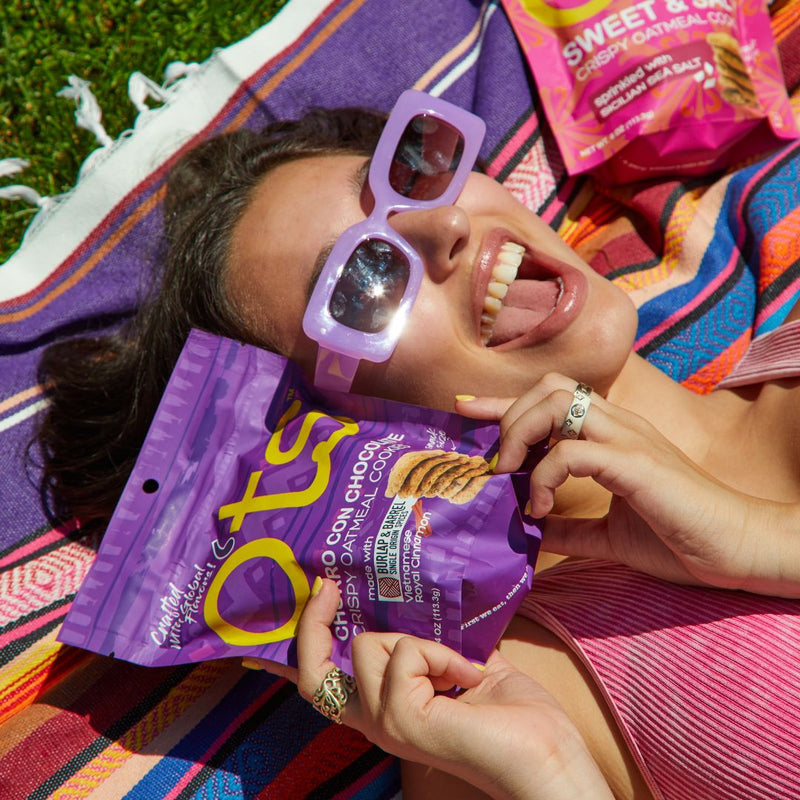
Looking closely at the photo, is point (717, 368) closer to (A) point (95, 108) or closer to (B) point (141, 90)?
(B) point (141, 90)

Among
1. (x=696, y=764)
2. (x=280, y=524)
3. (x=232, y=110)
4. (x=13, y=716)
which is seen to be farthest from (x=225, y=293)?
(x=696, y=764)

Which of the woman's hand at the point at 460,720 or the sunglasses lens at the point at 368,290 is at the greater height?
the sunglasses lens at the point at 368,290

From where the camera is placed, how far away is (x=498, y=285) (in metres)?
2.06

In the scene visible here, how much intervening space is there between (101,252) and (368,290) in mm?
1427

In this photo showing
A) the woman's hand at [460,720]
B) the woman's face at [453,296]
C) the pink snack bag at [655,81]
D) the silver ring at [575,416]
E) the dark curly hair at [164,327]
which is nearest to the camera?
the woman's hand at [460,720]

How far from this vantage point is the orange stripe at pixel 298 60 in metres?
3.07

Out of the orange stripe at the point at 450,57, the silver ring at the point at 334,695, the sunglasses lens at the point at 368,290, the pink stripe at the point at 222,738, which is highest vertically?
the orange stripe at the point at 450,57

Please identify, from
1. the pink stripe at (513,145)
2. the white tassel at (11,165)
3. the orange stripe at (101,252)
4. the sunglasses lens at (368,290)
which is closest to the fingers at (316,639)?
the sunglasses lens at (368,290)

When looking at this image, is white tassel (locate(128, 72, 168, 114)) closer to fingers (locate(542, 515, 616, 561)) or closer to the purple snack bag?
the purple snack bag

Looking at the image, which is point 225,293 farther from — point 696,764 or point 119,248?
point 696,764

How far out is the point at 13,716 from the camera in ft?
7.54

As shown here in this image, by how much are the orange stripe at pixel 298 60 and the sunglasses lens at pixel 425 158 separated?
1118mm

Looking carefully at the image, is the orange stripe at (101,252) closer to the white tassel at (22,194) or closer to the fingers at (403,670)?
the white tassel at (22,194)

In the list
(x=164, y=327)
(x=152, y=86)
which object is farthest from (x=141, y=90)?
(x=164, y=327)
